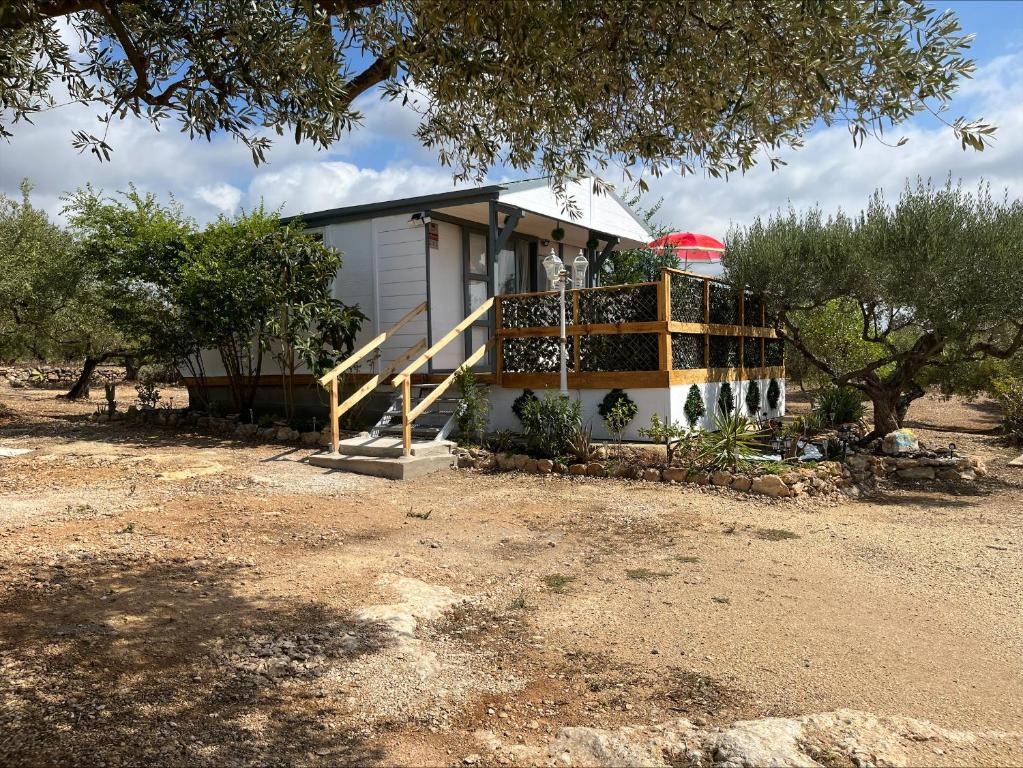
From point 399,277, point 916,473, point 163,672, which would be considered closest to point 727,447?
point 916,473

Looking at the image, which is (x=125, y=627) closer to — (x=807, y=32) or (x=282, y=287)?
(x=807, y=32)

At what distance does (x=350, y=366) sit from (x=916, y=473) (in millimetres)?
8350

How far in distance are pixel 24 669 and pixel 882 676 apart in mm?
4248

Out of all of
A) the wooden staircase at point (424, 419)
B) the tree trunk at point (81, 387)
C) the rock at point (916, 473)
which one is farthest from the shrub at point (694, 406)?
the tree trunk at point (81, 387)

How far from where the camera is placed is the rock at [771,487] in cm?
895

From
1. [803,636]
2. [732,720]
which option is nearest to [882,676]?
[803,636]

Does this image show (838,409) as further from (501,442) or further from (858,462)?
(501,442)

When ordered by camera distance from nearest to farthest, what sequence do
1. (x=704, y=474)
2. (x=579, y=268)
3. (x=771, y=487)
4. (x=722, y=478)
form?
(x=771, y=487) < (x=722, y=478) < (x=704, y=474) < (x=579, y=268)

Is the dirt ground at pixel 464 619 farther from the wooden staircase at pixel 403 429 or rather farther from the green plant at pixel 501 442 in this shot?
the green plant at pixel 501 442

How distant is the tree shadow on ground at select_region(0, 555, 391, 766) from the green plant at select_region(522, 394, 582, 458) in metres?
6.04

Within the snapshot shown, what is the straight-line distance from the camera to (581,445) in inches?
415

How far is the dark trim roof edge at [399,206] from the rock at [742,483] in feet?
19.1

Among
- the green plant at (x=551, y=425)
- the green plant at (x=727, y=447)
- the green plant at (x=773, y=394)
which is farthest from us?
the green plant at (x=773, y=394)

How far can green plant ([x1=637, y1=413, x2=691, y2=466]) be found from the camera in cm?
1025
